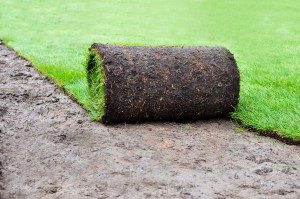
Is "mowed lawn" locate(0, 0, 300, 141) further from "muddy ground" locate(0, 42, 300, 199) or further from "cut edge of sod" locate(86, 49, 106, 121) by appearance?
"muddy ground" locate(0, 42, 300, 199)

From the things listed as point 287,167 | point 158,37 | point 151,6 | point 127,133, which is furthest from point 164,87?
point 151,6

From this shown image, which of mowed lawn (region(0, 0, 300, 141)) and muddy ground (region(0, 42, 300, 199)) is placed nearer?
muddy ground (region(0, 42, 300, 199))

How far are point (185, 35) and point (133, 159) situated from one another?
25.0 feet

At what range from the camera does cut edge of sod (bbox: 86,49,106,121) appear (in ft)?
20.2

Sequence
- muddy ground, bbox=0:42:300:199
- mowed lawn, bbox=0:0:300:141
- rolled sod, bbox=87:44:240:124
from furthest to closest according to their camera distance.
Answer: mowed lawn, bbox=0:0:300:141 → rolled sod, bbox=87:44:240:124 → muddy ground, bbox=0:42:300:199

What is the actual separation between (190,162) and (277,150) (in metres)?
0.93

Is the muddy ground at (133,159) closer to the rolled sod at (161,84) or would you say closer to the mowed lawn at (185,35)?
the rolled sod at (161,84)

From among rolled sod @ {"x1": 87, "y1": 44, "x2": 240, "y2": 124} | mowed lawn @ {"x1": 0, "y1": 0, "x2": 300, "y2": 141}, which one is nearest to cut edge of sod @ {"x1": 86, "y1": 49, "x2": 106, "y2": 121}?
rolled sod @ {"x1": 87, "y1": 44, "x2": 240, "y2": 124}

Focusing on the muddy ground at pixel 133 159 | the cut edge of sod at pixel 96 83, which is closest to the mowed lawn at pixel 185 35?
the cut edge of sod at pixel 96 83

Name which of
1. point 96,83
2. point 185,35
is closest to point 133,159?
point 96,83

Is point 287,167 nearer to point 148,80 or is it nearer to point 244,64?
point 148,80

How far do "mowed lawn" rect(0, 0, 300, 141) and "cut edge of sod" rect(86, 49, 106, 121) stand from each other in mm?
321

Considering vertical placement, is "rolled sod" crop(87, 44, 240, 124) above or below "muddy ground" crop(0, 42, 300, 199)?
above

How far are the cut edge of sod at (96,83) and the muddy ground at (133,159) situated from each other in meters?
0.15
